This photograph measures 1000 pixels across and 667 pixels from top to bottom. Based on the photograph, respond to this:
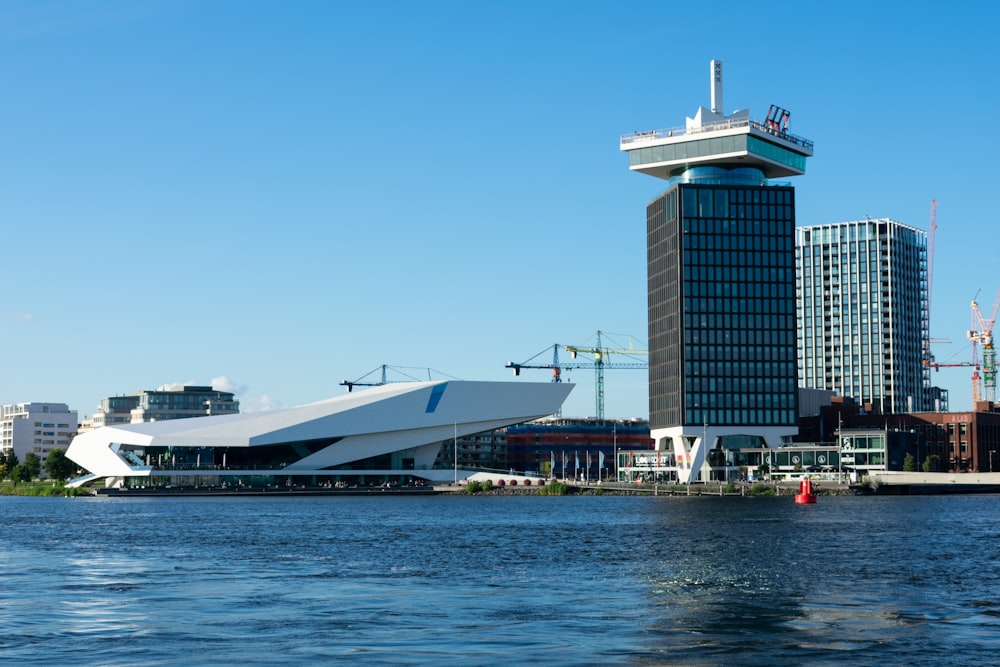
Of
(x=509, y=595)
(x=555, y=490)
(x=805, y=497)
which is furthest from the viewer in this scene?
(x=555, y=490)

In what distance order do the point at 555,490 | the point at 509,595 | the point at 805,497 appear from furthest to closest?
the point at 555,490, the point at 805,497, the point at 509,595

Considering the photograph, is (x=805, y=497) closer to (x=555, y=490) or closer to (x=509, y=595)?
(x=555, y=490)

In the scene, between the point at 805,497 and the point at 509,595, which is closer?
the point at 509,595

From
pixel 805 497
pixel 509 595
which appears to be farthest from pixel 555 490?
pixel 509 595

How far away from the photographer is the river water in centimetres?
3647

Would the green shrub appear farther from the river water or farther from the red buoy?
the river water

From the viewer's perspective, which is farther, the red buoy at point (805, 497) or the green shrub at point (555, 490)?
the green shrub at point (555, 490)

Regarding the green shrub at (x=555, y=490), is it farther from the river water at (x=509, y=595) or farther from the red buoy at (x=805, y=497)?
the river water at (x=509, y=595)

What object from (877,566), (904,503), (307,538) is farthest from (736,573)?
(904,503)

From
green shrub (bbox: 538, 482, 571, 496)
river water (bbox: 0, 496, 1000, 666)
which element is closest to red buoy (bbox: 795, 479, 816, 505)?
river water (bbox: 0, 496, 1000, 666)

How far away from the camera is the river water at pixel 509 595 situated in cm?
3647

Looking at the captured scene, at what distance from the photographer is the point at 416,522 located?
112 meters

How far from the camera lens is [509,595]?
4969 cm

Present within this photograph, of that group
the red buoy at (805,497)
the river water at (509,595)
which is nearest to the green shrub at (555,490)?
the red buoy at (805,497)
